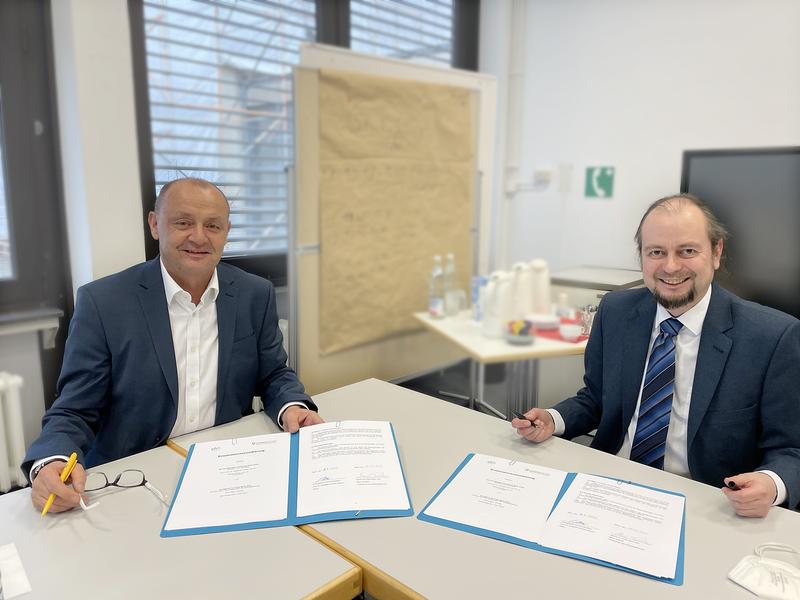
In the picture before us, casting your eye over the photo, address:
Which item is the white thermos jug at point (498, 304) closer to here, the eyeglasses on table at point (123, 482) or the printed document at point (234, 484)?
the printed document at point (234, 484)

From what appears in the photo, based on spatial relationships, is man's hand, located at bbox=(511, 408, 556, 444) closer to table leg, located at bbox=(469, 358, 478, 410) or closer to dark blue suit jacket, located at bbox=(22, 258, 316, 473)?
dark blue suit jacket, located at bbox=(22, 258, 316, 473)

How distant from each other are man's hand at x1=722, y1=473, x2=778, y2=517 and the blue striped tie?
0.32 meters

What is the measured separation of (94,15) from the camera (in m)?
1.61

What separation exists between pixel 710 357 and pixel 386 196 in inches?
61.8

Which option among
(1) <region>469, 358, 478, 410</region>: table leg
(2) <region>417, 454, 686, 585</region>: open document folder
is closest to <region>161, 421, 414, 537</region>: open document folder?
(2) <region>417, 454, 686, 585</region>: open document folder

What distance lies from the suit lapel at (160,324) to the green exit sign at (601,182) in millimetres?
1495

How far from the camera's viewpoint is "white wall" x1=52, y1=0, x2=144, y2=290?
1.62m

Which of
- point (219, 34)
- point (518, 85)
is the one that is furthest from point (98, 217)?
point (518, 85)

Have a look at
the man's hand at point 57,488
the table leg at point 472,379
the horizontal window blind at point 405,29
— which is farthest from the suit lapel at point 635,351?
the horizontal window blind at point 405,29

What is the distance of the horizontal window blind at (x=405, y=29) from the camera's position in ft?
8.34

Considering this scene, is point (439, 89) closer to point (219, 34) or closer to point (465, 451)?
point (219, 34)

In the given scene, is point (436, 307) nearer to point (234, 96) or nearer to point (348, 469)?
point (234, 96)

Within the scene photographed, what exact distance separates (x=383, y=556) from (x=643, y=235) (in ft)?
2.84

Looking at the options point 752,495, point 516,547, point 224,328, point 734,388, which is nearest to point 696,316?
point 734,388
